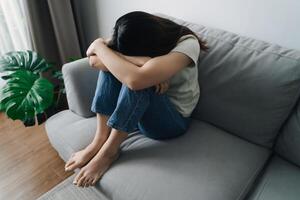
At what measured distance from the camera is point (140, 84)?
3.32 ft

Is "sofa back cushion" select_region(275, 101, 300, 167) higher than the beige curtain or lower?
lower

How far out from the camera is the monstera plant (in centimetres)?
139

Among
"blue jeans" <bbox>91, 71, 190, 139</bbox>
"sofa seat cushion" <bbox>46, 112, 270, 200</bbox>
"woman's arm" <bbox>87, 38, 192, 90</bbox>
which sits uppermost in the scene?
"woman's arm" <bbox>87, 38, 192, 90</bbox>

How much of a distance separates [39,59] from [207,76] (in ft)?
3.33

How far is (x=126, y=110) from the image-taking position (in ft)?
3.45

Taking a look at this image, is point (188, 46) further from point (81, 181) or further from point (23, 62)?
point (23, 62)

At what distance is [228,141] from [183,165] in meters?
0.27

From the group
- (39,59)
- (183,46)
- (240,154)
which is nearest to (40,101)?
(39,59)

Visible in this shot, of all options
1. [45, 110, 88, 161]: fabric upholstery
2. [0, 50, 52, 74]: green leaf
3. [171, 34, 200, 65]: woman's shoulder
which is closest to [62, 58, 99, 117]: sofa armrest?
[45, 110, 88, 161]: fabric upholstery

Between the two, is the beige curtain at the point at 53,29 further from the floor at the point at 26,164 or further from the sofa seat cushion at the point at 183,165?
the sofa seat cushion at the point at 183,165

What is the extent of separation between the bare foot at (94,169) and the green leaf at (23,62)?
0.76m

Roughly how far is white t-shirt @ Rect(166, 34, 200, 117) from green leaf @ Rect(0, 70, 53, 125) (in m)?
0.68

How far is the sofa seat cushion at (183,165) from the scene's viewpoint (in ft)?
3.28

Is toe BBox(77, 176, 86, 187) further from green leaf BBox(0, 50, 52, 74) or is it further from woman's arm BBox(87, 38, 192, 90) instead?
green leaf BBox(0, 50, 52, 74)
